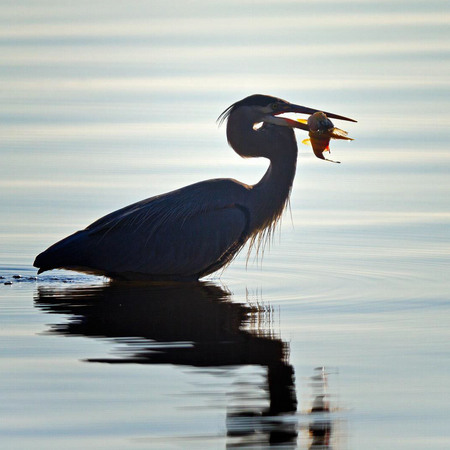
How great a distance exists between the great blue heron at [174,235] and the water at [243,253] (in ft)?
0.75

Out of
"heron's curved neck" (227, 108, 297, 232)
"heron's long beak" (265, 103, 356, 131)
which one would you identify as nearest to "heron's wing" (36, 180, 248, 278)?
"heron's curved neck" (227, 108, 297, 232)

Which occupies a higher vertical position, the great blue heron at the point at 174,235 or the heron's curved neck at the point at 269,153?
the heron's curved neck at the point at 269,153

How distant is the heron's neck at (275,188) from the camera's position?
1205cm

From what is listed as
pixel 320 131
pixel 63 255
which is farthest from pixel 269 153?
pixel 63 255

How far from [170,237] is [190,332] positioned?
2.31 metres

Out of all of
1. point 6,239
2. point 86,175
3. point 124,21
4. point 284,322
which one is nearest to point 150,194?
point 86,175

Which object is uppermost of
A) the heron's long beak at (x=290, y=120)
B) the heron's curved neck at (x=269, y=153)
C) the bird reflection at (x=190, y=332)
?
the heron's long beak at (x=290, y=120)

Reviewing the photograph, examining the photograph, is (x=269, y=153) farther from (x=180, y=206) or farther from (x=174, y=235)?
(x=174, y=235)

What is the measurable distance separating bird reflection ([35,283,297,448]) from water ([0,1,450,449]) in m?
0.02

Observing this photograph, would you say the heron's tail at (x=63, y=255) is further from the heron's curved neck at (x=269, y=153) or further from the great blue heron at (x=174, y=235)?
the heron's curved neck at (x=269, y=153)

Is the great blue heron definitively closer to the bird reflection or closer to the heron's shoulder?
the heron's shoulder

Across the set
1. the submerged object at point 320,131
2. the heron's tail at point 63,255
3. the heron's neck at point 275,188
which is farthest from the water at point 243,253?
the submerged object at point 320,131

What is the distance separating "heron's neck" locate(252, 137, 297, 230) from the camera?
12.0 meters

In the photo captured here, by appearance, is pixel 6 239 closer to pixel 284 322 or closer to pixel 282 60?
pixel 284 322
